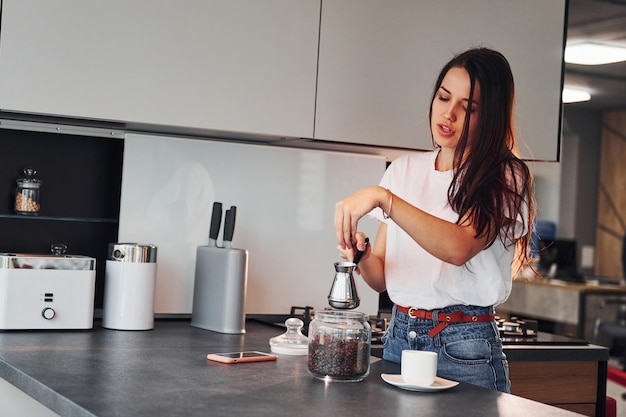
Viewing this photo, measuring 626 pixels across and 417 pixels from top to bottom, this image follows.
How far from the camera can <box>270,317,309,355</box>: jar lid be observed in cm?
195

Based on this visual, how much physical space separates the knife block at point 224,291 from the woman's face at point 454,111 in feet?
2.13

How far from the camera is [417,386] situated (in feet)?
5.07

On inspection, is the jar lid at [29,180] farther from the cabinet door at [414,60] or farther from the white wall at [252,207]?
the cabinet door at [414,60]

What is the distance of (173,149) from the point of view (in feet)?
8.16

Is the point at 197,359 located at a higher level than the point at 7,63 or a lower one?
lower

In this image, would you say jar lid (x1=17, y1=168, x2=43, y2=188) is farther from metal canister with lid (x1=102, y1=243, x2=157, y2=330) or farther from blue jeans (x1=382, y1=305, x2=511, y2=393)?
blue jeans (x1=382, y1=305, x2=511, y2=393)

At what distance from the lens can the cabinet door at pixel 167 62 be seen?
2096 millimetres

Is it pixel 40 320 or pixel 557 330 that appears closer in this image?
pixel 40 320

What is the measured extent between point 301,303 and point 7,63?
1092 mm

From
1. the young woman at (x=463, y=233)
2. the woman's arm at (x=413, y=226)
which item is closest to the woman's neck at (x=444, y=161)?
the young woman at (x=463, y=233)

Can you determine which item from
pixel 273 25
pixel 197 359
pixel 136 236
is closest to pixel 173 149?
pixel 136 236

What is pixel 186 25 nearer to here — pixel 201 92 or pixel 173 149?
pixel 201 92

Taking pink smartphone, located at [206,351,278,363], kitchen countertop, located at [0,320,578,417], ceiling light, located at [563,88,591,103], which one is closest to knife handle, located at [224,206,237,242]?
kitchen countertop, located at [0,320,578,417]

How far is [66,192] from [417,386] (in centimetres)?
138
